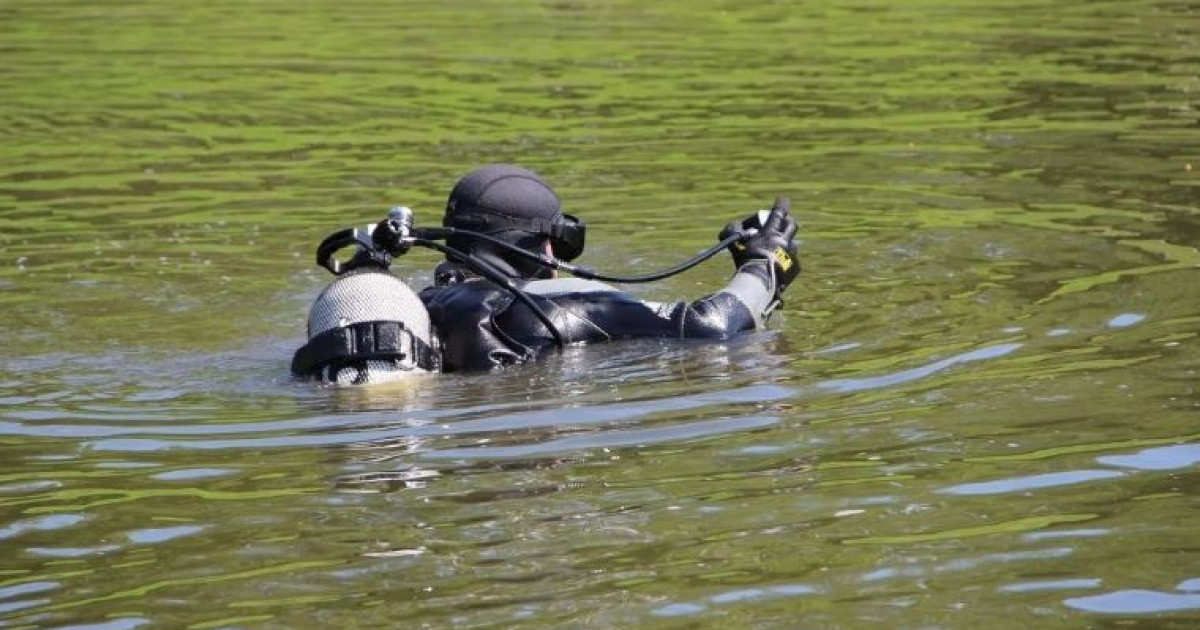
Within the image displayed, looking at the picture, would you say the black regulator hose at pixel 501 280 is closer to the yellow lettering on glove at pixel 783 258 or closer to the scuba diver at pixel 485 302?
the scuba diver at pixel 485 302

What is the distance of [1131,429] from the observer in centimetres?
612

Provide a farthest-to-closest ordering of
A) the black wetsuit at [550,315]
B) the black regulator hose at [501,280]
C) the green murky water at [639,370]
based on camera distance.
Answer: the black wetsuit at [550,315], the black regulator hose at [501,280], the green murky water at [639,370]

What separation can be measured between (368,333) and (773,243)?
6.11ft

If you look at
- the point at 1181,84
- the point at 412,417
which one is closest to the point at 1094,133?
the point at 1181,84

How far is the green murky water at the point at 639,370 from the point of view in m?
4.84

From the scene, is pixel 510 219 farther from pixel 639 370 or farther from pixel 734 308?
pixel 734 308

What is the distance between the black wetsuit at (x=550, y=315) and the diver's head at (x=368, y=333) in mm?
205

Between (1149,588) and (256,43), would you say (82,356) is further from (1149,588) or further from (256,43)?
(256,43)

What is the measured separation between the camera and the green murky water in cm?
484

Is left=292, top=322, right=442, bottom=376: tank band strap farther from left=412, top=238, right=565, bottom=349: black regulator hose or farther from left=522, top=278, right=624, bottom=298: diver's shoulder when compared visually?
left=522, top=278, right=624, bottom=298: diver's shoulder

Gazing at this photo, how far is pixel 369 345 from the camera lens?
22.8 ft

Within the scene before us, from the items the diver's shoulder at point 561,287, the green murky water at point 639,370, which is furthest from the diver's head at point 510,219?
the green murky water at point 639,370

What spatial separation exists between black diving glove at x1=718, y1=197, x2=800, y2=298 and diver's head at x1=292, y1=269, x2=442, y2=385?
5.06ft

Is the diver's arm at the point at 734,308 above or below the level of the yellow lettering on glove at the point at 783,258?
below
